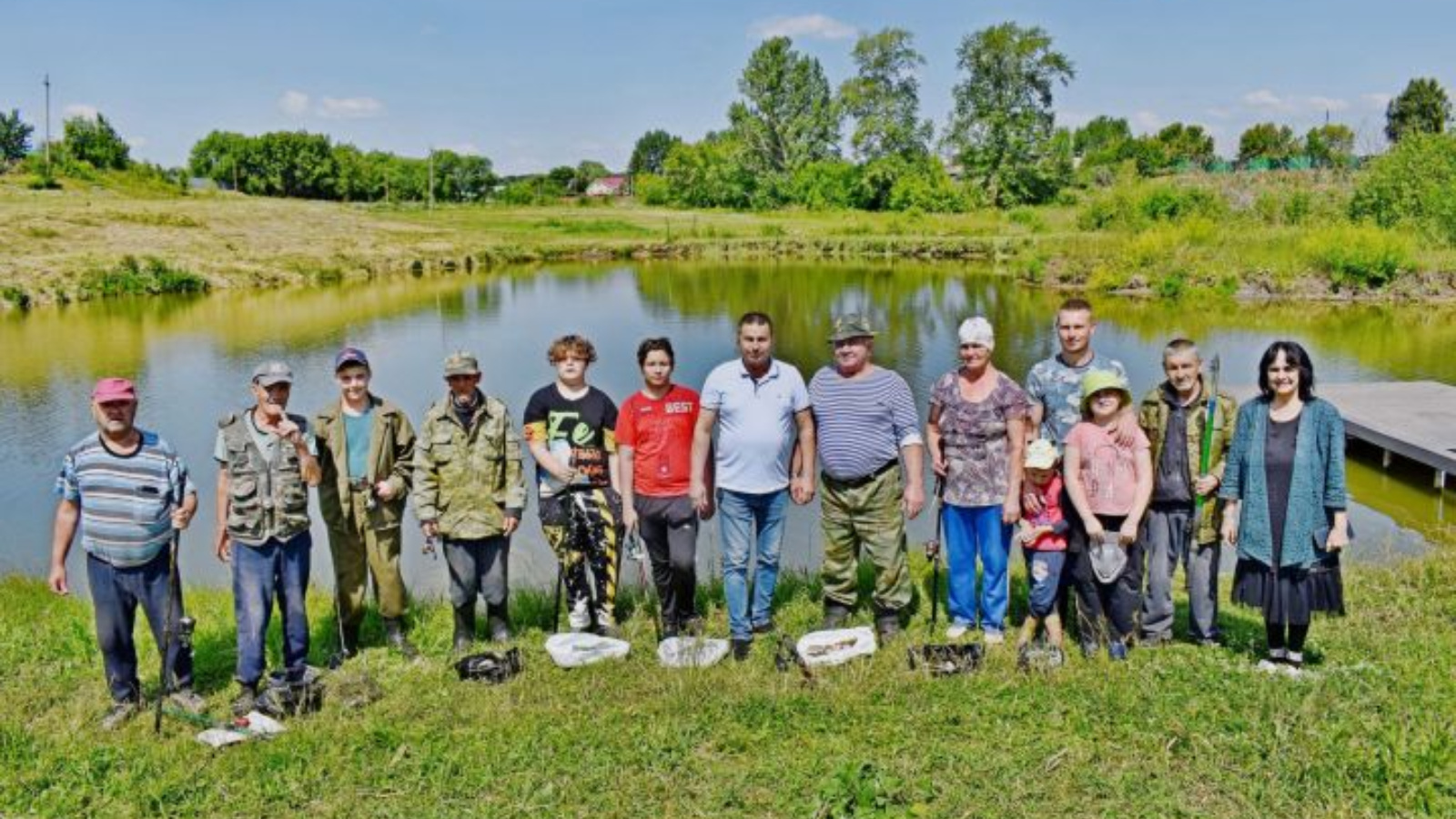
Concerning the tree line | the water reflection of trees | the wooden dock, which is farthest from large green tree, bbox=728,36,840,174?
the wooden dock

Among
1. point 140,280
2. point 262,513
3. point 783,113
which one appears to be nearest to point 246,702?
point 262,513

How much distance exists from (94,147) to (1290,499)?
81.1m

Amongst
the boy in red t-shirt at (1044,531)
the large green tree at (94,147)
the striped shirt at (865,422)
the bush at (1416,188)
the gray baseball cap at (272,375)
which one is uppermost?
the large green tree at (94,147)

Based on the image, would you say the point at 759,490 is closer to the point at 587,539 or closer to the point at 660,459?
the point at 660,459

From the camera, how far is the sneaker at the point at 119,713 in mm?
4812

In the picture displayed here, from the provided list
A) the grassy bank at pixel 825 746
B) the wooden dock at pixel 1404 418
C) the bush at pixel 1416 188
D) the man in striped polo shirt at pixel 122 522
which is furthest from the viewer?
the bush at pixel 1416 188

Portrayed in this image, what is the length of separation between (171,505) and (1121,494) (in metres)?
4.66

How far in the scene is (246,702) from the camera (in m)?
5.00

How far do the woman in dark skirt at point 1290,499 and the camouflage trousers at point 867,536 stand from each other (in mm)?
1690

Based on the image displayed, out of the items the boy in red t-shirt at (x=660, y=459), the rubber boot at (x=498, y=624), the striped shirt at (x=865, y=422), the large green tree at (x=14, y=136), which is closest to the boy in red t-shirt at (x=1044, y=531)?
the striped shirt at (x=865, y=422)

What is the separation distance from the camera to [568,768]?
13.3 feet

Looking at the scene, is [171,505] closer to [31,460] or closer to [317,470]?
[317,470]

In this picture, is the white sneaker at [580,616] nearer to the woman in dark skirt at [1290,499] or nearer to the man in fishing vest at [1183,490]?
the man in fishing vest at [1183,490]

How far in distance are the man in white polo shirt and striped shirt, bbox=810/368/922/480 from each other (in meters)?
0.14
